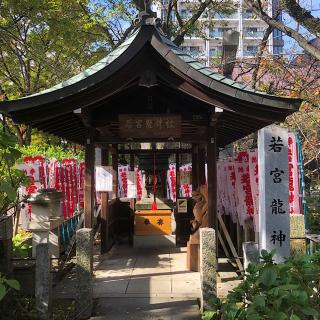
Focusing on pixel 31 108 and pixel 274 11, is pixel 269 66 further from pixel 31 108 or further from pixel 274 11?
pixel 31 108

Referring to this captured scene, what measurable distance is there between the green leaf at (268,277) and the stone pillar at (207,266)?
3030 mm

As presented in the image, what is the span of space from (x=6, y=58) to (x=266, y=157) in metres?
19.1

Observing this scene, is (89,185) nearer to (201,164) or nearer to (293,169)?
(201,164)

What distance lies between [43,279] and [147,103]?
3705 mm

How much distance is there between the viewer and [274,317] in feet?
10.8

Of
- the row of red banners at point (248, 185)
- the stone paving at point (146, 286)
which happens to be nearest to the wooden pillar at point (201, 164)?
the row of red banners at point (248, 185)

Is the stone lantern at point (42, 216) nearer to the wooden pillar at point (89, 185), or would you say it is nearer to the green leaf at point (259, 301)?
the wooden pillar at point (89, 185)

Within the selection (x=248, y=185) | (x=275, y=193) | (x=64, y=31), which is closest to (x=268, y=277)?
(x=275, y=193)

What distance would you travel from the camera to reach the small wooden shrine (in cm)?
672

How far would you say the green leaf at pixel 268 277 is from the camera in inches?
144

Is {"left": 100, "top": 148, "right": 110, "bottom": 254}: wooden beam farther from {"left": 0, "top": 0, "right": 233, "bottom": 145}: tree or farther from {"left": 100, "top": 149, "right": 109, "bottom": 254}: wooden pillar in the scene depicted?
{"left": 0, "top": 0, "right": 233, "bottom": 145}: tree

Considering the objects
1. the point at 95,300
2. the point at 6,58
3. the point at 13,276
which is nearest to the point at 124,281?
the point at 95,300

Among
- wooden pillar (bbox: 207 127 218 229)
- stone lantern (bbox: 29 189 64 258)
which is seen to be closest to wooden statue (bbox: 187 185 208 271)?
wooden pillar (bbox: 207 127 218 229)

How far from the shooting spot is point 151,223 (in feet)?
40.8
